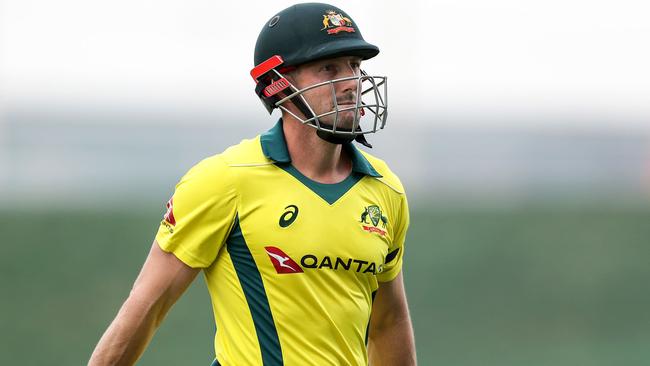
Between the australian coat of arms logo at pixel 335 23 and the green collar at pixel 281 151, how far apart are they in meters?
0.36

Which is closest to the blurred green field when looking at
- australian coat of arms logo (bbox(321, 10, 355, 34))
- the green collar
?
the green collar

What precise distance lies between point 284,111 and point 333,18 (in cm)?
33

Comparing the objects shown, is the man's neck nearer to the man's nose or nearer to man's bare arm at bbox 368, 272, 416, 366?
the man's nose

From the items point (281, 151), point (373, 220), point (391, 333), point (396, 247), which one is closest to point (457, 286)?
point (391, 333)

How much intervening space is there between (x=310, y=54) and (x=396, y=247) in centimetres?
73

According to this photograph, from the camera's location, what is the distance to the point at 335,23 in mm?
3682

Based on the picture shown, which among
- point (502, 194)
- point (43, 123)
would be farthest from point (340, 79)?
point (43, 123)

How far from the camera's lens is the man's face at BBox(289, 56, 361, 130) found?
11.8ft

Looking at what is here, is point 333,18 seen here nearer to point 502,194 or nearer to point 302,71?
point 302,71

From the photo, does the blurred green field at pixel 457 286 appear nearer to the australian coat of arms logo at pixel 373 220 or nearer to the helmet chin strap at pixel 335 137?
the australian coat of arms logo at pixel 373 220

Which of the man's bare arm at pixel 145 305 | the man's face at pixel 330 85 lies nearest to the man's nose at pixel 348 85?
the man's face at pixel 330 85

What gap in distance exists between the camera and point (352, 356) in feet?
12.0

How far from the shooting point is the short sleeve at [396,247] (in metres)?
3.88

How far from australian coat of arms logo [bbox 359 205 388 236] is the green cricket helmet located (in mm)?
238
